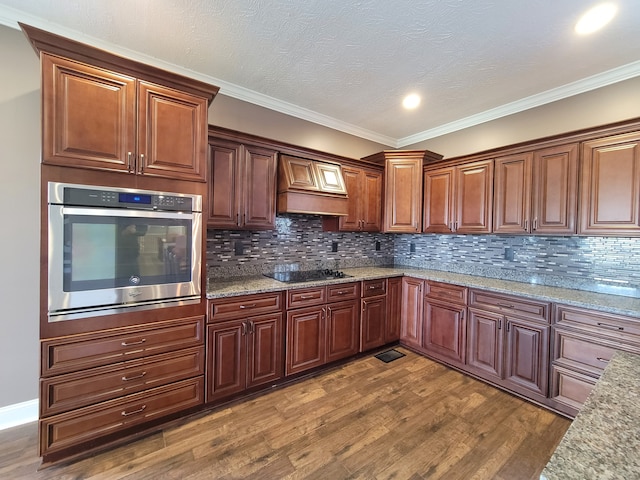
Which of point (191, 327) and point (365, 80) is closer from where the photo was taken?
point (191, 327)

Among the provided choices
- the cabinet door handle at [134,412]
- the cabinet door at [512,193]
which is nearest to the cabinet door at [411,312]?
the cabinet door at [512,193]

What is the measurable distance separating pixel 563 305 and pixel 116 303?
132 inches

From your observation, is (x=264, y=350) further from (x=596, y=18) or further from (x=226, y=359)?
(x=596, y=18)

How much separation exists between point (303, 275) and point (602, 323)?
8.47ft

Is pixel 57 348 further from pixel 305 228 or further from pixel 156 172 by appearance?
pixel 305 228

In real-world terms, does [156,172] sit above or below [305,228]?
above

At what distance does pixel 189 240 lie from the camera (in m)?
2.08

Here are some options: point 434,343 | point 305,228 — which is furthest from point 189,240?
point 434,343

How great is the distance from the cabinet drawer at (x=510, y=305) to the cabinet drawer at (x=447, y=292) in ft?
0.31

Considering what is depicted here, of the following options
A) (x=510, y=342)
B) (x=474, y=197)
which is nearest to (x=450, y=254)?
(x=474, y=197)

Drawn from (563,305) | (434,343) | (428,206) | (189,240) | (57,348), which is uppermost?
(428,206)

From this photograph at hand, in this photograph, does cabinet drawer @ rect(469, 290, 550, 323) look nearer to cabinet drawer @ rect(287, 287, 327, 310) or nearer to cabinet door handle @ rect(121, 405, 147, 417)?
cabinet drawer @ rect(287, 287, 327, 310)

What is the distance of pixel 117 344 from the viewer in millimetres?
1871

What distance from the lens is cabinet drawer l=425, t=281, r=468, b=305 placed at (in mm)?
3004
